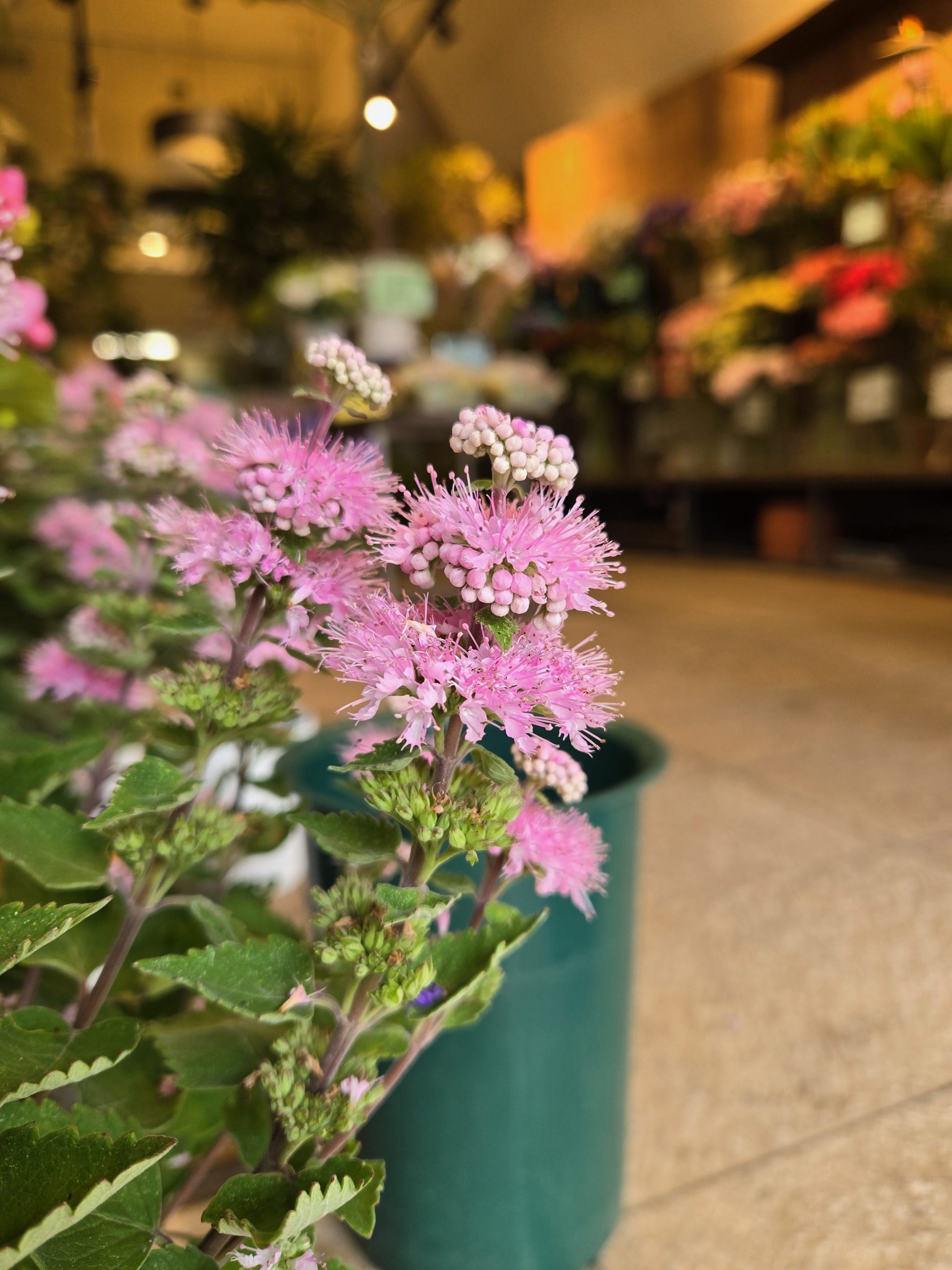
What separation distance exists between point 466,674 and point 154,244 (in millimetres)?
10451

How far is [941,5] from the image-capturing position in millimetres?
1697

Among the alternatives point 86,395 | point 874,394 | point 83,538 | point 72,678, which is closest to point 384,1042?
point 72,678

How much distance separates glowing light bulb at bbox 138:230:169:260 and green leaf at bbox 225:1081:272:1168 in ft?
31.2

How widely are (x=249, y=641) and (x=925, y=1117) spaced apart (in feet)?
2.57

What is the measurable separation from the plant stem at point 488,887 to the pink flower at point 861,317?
3571 millimetres

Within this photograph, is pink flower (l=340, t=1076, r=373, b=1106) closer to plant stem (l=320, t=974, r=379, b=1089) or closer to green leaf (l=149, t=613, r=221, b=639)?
plant stem (l=320, t=974, r=379, b=1089)

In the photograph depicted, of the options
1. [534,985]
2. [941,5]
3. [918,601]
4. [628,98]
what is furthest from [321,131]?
[534,985]

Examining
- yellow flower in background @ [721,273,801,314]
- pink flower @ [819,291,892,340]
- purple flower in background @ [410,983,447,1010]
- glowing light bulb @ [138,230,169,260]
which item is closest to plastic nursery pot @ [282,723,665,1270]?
purple flower in background @ [410,983,447,1010]

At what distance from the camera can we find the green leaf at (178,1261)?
1.36ft

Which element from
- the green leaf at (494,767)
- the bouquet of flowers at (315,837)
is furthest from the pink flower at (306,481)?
the green leaf at (494,767)

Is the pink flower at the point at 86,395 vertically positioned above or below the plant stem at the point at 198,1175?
above

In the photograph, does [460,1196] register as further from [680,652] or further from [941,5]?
[680,652]

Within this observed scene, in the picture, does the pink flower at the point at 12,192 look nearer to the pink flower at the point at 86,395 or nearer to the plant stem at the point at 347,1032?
the pink flower at the point at 86,395

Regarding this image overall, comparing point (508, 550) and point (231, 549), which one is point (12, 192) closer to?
point (231, 549)
